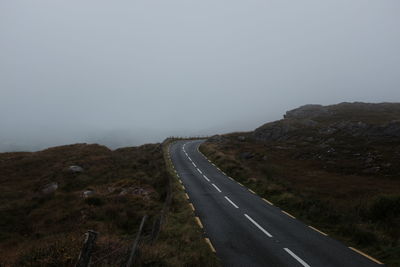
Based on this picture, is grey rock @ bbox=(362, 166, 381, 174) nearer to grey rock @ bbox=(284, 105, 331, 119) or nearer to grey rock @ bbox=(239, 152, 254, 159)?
grey rock @ bbox=(239, 152, 254, 159)

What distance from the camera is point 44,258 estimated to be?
7.96 meters

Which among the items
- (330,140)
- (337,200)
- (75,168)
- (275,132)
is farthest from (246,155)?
(75,168)

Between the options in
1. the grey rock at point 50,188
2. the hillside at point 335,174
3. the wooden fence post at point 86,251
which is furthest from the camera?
the grey rock at point 50,188

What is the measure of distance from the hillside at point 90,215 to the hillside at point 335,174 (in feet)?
21.8

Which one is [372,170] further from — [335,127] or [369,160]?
[335,127]

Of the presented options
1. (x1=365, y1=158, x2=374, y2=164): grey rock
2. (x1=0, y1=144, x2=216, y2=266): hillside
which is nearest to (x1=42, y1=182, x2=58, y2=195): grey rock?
(x1=0, y1=144, x2=216, y2=266): hillside

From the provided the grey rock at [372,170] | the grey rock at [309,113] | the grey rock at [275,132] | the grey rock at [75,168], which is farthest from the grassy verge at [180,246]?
the grey rock at [309,113]

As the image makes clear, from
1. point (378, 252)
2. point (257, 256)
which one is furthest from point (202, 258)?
point (378, 252)

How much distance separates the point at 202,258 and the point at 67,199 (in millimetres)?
16205

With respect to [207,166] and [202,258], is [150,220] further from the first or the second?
[207,166]

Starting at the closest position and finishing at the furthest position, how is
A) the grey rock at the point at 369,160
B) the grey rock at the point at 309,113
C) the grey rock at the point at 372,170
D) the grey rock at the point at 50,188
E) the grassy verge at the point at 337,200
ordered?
the grassy verge at the point at 337,200, the grey rock at the point at 50,188, the grey rock at the point at 372,170, the grey rock at the point at 369,160, the grey rock at the point at 309,113

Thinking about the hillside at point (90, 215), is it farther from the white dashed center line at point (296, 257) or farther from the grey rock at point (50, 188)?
the white dashed center line at point (296, 257)

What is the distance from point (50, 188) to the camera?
83.0 feet

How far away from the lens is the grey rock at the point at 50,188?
24.2m
